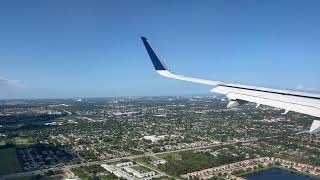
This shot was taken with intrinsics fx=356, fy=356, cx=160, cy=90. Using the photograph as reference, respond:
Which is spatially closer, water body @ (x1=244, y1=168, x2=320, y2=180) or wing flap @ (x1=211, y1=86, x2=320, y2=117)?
wing flap @ (x1=211, y1=86, x2=320, y2=117)

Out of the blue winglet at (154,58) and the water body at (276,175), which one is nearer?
the blue winglet at (154,58)

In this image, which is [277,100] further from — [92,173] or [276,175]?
[92,173]

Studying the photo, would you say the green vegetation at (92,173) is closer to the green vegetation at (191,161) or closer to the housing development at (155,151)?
the housing development at (155,151)

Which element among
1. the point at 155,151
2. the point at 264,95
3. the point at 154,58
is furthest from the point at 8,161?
the point at 264,95

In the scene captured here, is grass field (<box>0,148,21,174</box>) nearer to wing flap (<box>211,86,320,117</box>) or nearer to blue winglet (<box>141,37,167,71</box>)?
blue winglet (<box>141,37,167,71</box>)

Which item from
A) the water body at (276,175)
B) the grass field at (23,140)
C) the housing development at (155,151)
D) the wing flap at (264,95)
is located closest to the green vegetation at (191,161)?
the housing development at (155,151)

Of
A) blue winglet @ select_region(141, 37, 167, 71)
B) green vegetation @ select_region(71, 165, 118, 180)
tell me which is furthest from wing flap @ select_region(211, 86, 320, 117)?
green vegetation @ select_region(71, 165, 118, 180)
